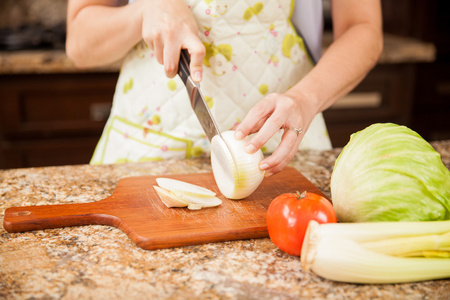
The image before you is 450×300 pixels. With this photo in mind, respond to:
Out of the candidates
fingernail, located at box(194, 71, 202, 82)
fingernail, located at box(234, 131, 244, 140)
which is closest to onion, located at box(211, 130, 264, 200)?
fingernail, located at box(234, 131, 244, 140)

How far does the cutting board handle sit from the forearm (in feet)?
1.70

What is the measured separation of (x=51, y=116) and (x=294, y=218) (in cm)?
190

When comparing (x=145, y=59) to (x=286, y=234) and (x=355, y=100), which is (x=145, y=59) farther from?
(x=355, y=100)

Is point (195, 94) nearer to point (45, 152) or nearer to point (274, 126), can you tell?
point (274, 126)

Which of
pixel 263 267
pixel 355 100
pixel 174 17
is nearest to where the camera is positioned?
pixel 263 267

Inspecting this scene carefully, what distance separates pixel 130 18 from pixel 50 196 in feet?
1.61

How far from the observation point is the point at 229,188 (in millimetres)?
1029

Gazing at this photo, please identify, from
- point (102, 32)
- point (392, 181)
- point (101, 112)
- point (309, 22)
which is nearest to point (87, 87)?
point (101, 112)

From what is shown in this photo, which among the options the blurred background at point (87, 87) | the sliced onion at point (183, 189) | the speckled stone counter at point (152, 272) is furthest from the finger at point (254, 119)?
the blurred background at point (87, 87)

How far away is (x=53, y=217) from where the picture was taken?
37.0 inches

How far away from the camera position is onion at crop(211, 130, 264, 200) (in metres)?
1.00

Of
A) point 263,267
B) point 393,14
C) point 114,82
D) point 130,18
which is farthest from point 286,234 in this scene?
point 393,14

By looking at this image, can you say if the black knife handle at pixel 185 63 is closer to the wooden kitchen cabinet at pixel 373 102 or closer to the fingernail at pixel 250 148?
the fingernail at pixel 250 148

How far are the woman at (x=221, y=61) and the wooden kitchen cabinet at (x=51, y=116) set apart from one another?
99cm
